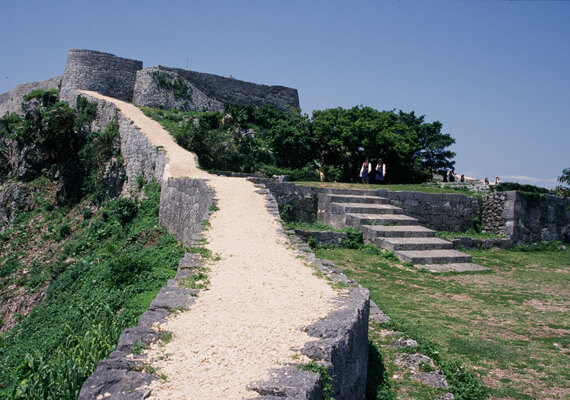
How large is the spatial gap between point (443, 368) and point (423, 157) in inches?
1152

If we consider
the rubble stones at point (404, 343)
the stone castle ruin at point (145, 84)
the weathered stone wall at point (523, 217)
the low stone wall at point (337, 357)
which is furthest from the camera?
the stone castle ruin at point (145, 84)

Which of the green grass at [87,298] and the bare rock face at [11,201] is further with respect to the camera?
the bare rock face at [11,201]

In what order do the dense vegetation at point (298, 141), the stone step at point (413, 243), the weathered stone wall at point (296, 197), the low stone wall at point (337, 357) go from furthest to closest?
the dense vegetation at point (298, 141)
the weathered stone wall at point (296, 197)
the stone step at point (413, 243)
the low stone wall at point (337, 357)

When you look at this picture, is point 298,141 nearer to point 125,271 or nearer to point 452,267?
point 452,267

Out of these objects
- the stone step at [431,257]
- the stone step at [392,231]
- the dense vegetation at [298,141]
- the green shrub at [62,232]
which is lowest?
the green shrub at [62,232]

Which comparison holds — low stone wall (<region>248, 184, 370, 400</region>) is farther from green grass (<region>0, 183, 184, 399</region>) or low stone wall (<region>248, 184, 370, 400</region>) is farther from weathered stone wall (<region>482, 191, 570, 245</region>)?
weathered stone wall (<region>482, 191, 570, 245</region>)

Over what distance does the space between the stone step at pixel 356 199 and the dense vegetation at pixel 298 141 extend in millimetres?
5723

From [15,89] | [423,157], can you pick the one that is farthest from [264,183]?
[15,89]

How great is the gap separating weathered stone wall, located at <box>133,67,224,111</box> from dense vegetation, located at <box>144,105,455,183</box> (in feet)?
9.53

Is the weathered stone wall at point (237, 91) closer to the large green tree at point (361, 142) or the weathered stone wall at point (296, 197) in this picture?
the large green tree at point (361, 142)

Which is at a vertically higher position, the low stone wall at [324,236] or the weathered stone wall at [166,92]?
the weathered stone wall at [166,92]

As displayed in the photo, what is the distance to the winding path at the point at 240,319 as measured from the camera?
3.29 metres

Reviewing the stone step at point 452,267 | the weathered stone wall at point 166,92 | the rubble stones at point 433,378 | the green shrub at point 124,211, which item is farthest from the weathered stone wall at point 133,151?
the rubble stones at point 433,378

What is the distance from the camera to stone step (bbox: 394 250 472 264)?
1060 cm
